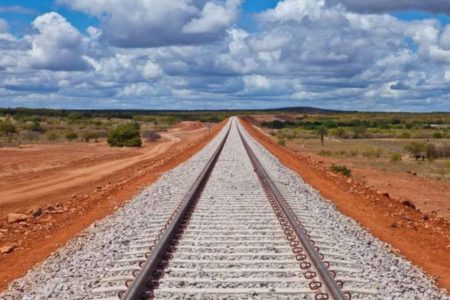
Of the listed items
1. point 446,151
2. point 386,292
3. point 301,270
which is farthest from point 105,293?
point 446,151

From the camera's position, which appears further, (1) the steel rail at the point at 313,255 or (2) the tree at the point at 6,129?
(2) the tree at the point at 6,129

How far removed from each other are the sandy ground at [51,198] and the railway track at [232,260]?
1923 millimetres

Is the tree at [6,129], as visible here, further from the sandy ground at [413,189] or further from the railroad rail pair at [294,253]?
the railroad rail pair at [294,253]

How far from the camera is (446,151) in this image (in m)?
59.6

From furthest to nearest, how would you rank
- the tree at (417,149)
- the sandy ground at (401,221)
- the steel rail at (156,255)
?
the tree at (417,149), the sandy ground at (401,221), the steel rail at (156,255)

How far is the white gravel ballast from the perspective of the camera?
7.47 m

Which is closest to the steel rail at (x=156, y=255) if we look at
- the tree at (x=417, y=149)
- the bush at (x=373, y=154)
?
the bush at (x=373, y=154)

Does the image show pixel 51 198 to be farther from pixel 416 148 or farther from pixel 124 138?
pixel 416 148

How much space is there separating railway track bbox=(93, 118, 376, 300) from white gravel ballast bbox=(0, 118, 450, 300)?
0.02 m

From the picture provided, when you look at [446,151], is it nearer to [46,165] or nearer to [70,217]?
[46,165]

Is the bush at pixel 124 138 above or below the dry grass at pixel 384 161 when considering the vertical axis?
above

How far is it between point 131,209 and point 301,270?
668 centimetres

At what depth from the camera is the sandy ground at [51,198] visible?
11.4 m

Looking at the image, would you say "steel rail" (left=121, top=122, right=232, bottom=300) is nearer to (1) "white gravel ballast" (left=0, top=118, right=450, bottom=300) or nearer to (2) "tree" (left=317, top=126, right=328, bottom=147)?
(1) "white gravel ballast" (left=0, top=118, right=450, bottom=300)
